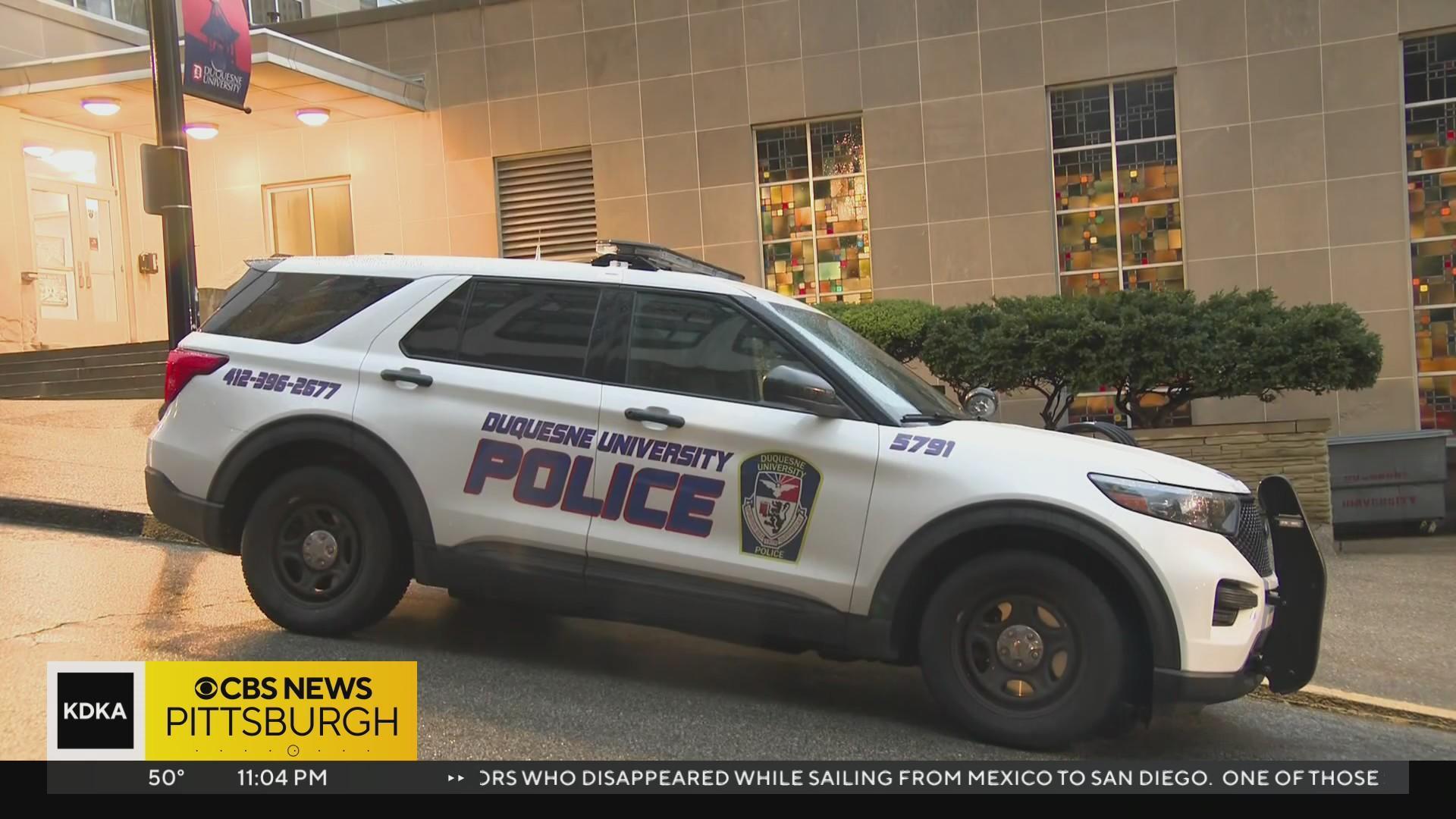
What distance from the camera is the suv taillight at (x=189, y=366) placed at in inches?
214

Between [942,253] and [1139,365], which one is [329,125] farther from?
[1139,365]

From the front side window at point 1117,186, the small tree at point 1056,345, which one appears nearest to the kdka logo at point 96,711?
the small tree at point 1056,345

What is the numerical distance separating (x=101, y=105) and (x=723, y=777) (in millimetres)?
14788

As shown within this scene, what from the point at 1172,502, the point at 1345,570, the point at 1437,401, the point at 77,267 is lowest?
the point at 1345,570

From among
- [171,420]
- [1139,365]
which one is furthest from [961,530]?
[1139,365]

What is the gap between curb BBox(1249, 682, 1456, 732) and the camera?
5152 millimetres

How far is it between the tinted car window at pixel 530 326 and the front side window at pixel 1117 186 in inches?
363

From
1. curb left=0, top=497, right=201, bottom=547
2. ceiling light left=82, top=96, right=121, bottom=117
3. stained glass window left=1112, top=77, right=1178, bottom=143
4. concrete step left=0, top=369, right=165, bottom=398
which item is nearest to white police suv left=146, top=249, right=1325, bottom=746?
curb left=0, top=497, right=201, bottom=547

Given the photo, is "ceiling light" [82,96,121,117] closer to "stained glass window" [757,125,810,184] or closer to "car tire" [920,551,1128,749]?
"stained glass window" [757,125,810,184]

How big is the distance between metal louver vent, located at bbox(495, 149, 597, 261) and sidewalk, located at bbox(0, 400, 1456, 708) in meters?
5.03

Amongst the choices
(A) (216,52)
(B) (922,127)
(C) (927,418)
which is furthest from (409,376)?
(B) (922,127)

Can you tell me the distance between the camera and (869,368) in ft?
16.6

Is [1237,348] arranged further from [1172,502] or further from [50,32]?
[50,32]

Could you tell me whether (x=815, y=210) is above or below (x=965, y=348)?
above
